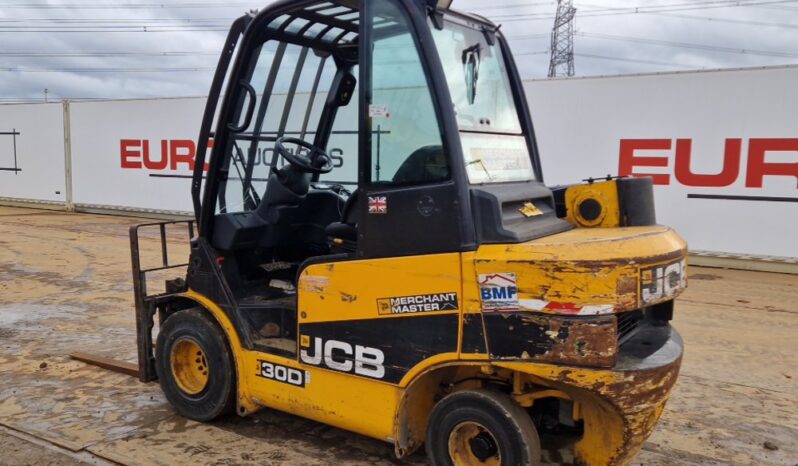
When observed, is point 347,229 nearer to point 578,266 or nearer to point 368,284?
point 368,284

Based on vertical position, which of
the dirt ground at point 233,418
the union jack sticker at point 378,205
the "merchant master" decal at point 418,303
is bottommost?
the dirt ground at point 233,418

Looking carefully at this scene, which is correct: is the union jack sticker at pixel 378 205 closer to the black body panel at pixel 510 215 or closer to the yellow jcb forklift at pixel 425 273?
the yellow jcb forklift at pixel 425 273

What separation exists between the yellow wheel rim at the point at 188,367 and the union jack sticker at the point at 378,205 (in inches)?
68.4

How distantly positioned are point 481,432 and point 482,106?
5.32 feet

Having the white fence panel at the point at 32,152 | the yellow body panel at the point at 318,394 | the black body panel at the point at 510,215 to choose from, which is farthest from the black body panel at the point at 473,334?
the white fence panel at the point at 32,152

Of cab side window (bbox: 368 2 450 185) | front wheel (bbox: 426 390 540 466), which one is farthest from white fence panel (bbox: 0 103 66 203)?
front wheel (bbox: 426 390 540 466)

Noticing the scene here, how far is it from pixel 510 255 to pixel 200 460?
2093mm

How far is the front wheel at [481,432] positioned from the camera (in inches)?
111

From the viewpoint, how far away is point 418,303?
9.77 ft

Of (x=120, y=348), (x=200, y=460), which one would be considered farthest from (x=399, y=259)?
(x=120, y=348)

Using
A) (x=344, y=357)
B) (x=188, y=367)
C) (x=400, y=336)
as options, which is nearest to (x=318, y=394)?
(x=344, y=357)

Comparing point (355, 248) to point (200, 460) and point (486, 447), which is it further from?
point (200, 460)

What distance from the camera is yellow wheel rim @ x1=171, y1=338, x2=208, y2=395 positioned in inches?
163

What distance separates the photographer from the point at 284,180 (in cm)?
403
